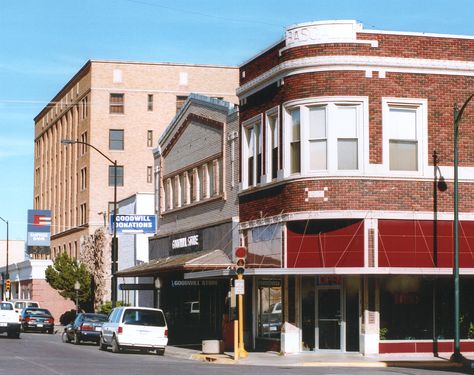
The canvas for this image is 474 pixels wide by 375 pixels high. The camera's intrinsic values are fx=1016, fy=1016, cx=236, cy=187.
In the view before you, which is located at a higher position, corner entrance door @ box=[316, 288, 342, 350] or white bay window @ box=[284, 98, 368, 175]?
white bay window @ box=[284, 98, 368, 175]

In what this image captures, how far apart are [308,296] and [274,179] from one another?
446 cm

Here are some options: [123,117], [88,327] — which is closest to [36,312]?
[88,327]

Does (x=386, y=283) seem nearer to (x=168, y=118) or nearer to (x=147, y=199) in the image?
(x=147, y=199)

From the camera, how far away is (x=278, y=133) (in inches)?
1416

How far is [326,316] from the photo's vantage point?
34.2 m

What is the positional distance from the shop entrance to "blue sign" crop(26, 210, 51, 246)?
54540mm

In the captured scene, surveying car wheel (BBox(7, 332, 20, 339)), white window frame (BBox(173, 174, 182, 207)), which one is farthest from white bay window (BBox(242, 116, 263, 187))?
car wheel (BBox(7, 332, 20, 339))

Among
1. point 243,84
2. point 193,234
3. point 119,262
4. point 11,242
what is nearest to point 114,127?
point 119,262

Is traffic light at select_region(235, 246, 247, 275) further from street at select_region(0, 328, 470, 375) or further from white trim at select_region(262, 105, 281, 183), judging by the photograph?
white trim at select_region(262, 105, 281, 183)

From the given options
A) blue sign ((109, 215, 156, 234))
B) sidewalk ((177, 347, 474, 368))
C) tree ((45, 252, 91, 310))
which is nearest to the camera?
sidewalk ((177, 347, 474, 368))

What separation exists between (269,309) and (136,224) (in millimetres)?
15685

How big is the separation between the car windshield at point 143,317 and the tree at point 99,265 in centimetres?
3606

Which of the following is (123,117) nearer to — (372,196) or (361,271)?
(372,196)

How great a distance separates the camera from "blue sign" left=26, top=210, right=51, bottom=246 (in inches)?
3388
